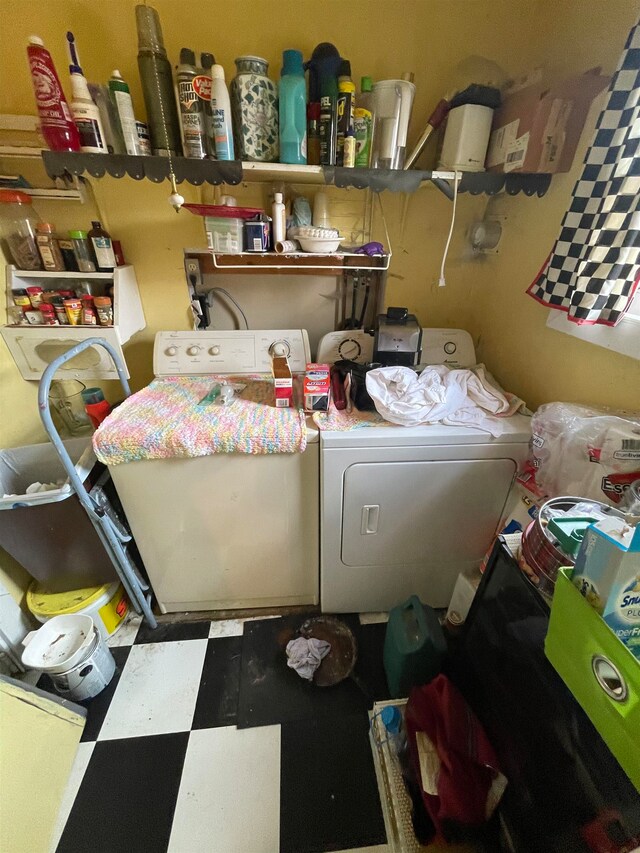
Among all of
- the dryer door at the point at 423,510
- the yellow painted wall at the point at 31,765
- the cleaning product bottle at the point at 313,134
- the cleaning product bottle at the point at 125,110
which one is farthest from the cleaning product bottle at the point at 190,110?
the yellow painted wall at the point at 31,765

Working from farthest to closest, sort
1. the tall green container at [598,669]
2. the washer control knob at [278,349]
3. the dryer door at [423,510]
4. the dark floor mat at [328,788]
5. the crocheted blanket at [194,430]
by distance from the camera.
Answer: the washer control knob at [278,349]
the dryer door at [423,510]
the crocheted blanket at [194,430]
the dark floor mat at [328,788]
the tall green container at [598,669]

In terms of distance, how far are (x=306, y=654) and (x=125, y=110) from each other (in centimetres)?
214

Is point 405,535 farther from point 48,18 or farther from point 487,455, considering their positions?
point 48,18

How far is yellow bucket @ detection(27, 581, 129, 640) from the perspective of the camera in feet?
4.68

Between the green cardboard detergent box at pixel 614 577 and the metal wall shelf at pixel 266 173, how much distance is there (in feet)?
4.21

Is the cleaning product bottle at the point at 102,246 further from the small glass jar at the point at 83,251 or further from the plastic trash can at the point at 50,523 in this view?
the plastic trash can at the point at 50,523

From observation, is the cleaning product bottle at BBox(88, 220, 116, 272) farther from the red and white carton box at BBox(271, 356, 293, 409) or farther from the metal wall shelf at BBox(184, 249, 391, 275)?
the red and white carton box at BBox(271, 356, 293, 409)

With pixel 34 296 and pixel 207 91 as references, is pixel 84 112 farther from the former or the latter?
pixel 34 296

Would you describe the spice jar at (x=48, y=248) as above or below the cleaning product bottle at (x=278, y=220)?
below

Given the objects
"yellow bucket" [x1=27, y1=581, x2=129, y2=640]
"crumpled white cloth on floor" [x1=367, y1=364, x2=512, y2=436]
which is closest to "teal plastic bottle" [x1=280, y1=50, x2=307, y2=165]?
"crumpled white cloth on floor" [x1=367, y1=364, x2=512, y2=436]

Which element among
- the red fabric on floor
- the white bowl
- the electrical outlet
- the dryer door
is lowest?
the red fabric on floor

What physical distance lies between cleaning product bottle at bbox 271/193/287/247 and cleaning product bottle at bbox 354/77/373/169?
34 cm

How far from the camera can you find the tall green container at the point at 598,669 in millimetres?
525

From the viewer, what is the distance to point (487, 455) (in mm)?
1285
